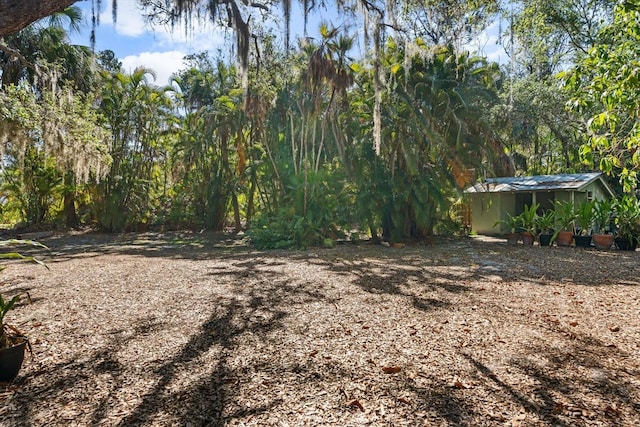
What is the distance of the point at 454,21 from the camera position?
1198cm

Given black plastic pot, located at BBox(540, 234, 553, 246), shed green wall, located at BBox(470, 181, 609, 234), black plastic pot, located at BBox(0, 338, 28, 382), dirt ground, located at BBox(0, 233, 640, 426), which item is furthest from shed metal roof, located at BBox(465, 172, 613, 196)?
black plastic pot, located at BBox(0, 338, 28, 382)

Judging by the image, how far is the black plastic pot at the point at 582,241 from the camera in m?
9.37

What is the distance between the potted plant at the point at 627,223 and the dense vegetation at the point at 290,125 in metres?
2.19

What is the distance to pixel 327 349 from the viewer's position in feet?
9.03

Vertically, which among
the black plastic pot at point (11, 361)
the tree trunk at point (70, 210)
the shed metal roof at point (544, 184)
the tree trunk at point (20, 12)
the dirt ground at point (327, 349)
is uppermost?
the tree trunk at point (20, 12)

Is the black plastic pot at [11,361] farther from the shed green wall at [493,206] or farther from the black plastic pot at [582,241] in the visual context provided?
the shed green wall at [493,206]

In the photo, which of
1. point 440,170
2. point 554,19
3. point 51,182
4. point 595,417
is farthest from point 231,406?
point 554,19

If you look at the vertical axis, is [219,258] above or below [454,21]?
below

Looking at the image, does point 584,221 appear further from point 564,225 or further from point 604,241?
point 604,241

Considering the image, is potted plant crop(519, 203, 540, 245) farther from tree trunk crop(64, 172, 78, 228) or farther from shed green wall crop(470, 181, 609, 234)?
tree trunk crop(64, 172, 78, 228)

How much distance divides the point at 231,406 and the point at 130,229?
1327 cm

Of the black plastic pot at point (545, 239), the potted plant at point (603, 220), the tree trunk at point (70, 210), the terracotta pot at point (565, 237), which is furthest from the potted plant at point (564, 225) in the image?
the tree trunk at point (70, 210)

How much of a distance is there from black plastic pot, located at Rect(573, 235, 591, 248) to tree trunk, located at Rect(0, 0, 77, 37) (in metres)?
11.1

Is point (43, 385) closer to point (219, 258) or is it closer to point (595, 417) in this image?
point (595, 417)
